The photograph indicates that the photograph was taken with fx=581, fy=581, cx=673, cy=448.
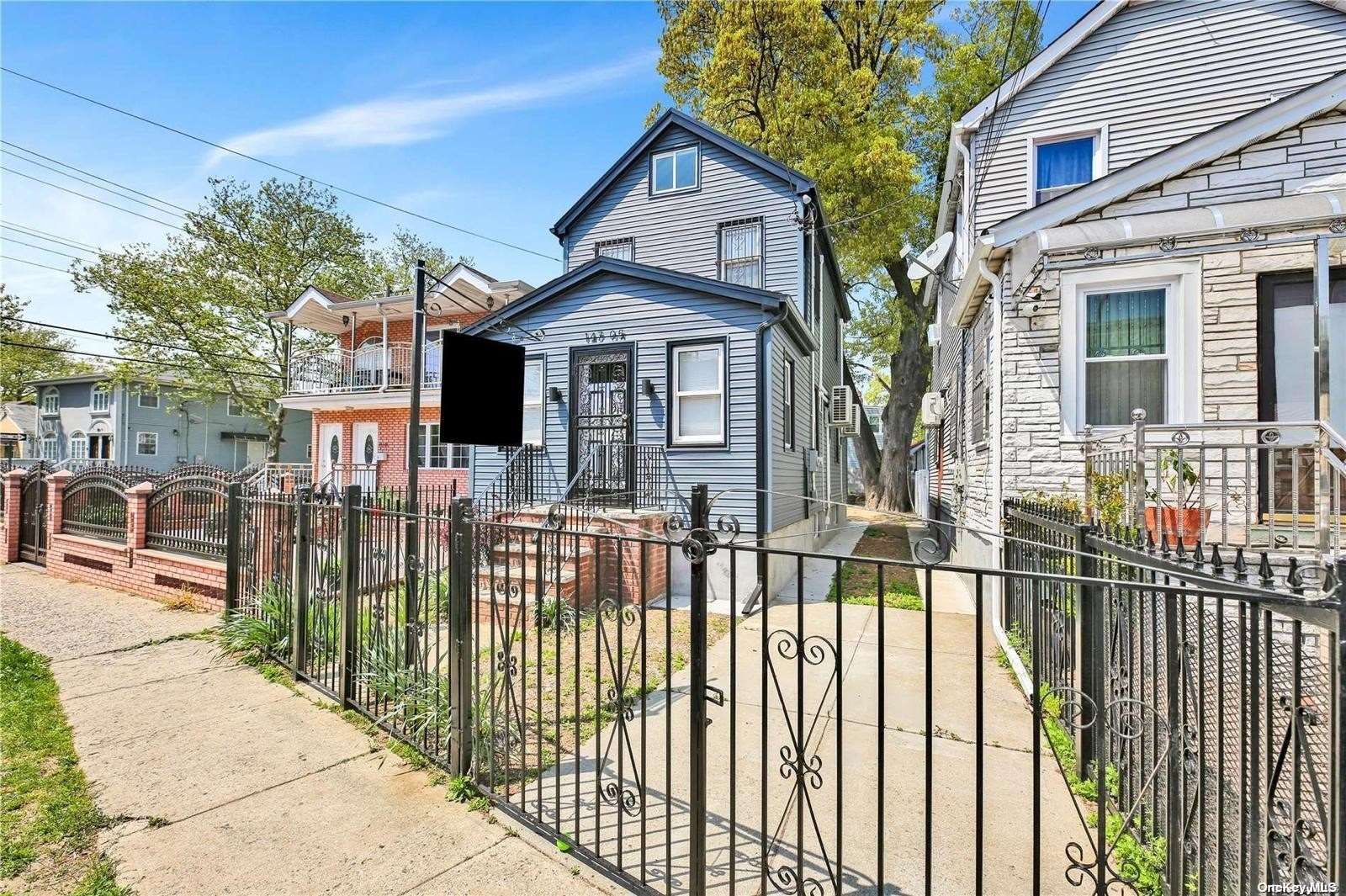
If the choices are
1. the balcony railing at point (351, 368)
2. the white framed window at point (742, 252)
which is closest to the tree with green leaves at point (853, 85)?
the white framed window at point (742, 252)

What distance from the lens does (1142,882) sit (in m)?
2.45

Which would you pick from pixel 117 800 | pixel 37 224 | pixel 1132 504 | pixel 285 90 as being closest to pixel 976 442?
pixel 1132 504

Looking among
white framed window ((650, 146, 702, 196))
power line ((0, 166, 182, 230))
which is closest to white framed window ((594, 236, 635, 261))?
white framed window ((650, 146, 702, 196))

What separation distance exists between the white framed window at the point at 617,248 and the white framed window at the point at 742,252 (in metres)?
2.09

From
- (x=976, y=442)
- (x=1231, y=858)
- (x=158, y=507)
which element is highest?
(x=976, y=442)

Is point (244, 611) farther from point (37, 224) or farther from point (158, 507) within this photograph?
point (37, 224)

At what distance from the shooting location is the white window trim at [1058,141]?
8375 mm

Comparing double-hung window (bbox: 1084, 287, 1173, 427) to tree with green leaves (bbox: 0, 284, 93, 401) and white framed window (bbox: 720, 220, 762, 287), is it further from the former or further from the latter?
tree with green leaves (bbox: 0, 284, 93, 401)

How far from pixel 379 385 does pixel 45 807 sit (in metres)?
17.1

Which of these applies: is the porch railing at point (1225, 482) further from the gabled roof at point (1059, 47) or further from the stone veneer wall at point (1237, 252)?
the gabled roof at point (1059, 47)

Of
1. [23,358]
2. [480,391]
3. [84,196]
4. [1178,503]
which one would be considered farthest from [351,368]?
[23,358]

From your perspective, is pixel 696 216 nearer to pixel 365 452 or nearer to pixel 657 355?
pixel 657 355

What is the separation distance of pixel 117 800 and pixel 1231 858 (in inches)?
207

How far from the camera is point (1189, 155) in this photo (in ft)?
19.0
